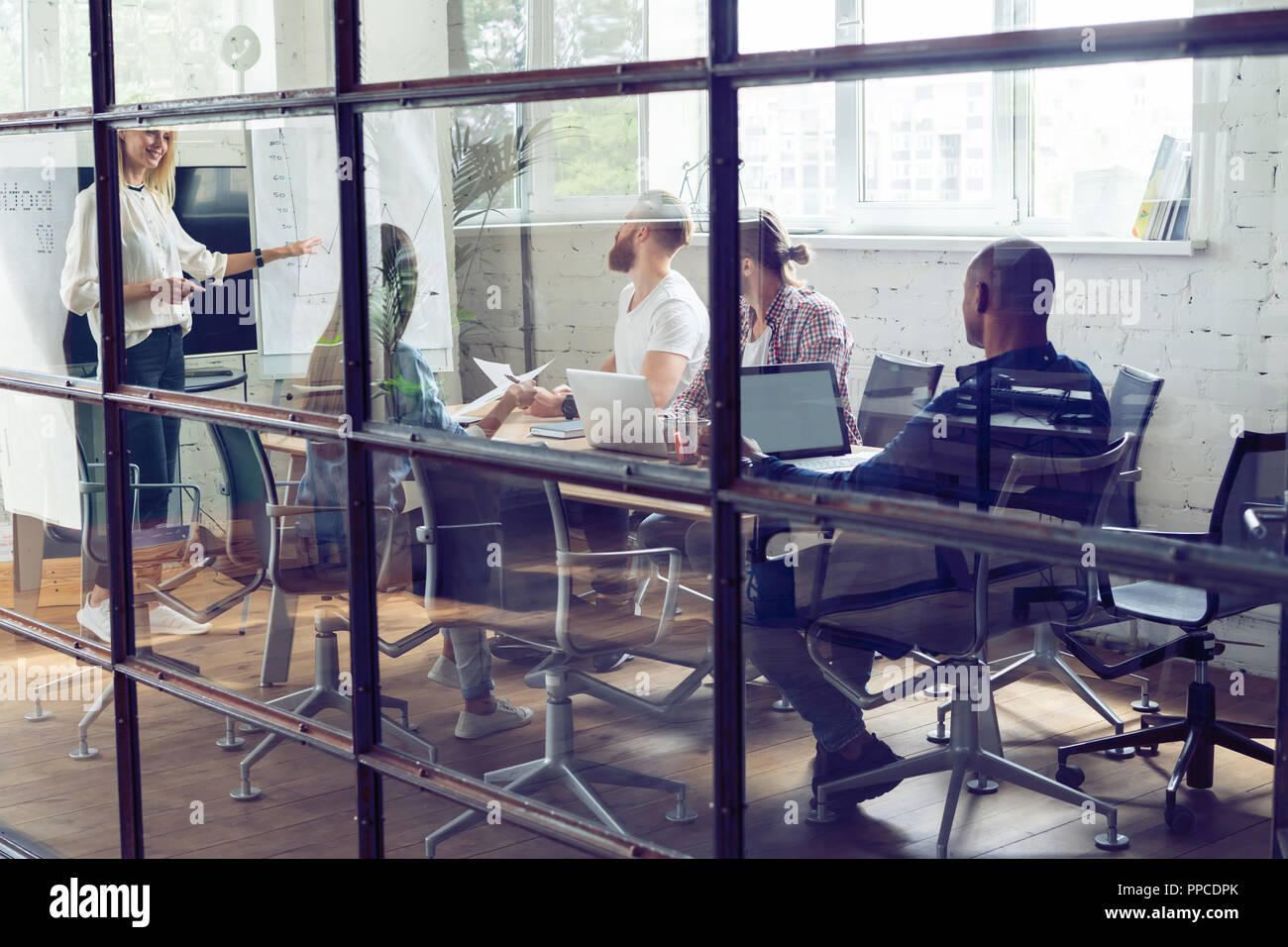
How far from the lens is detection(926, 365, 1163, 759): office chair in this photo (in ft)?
8.87

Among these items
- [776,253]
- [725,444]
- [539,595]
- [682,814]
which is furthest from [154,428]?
[776,253]

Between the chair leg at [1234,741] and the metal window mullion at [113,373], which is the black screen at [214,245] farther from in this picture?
the chair leg at [1234,741]

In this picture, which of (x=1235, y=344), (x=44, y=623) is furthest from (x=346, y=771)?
(x=1235, y=344)

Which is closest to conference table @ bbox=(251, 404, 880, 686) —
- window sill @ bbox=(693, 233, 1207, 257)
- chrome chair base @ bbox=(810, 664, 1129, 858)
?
chrome chair base @ bbox=(810, 664, 1129, 858)

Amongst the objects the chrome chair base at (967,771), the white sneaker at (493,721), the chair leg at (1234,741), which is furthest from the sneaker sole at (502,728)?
the chair leg at (1234,741)

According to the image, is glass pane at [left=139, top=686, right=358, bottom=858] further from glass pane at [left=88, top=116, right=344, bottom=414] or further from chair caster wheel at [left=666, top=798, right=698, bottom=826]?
chair caster wheel at [left=666, top=798, right=698, bottom=826]

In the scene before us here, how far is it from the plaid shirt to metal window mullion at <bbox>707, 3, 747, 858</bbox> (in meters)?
0.19

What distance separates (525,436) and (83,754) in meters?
1.78

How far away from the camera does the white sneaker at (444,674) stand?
1.91m

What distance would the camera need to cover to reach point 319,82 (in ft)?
5.28

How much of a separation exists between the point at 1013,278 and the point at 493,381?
1.35 m

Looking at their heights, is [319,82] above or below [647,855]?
above

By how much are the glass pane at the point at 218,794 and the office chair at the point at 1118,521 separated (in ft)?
4.28
